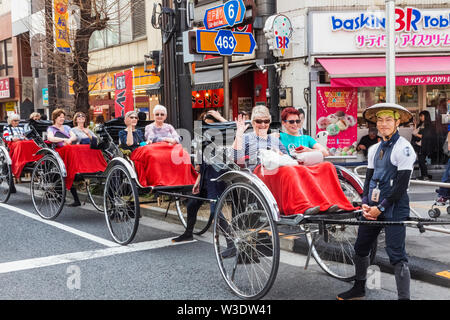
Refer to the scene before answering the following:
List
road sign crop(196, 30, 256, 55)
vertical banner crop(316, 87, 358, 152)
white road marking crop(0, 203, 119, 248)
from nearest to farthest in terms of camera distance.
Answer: white road marking crop(0, 203, 119, 248)
road sign crop(196, 30, 256, 55)
vertical banner crop(316, 87, 358, 152)

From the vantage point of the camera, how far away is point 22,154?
30.1 feet

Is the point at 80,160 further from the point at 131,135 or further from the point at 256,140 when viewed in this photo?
the point at 256,140

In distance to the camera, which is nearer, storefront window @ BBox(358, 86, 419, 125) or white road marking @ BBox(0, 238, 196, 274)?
white road marking @ BBox(0, 238, 196, 274)

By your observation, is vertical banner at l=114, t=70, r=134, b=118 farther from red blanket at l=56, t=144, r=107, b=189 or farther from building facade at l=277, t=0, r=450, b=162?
building facade at l=277, t=0, r=450, b=162

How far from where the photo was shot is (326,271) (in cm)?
500

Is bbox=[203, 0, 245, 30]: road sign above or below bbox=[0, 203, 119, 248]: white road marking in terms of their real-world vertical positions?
above

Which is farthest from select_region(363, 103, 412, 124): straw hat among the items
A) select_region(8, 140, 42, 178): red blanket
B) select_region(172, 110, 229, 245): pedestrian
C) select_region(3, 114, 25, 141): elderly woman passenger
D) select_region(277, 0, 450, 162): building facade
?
select_region(277, 0, 450, 162): building facade

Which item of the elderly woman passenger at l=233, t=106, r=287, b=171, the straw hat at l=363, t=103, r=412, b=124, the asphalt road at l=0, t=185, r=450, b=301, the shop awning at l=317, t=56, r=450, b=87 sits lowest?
the asphalt road at l=0, t=185, r=450, b=301

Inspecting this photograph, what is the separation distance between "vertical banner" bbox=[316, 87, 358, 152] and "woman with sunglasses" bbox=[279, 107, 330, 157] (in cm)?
868

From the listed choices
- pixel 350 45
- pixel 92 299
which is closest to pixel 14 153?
pixel 92 299

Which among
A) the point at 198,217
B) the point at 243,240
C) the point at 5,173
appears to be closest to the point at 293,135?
the point at 243,240

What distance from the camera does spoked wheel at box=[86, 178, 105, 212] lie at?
909 centimetres

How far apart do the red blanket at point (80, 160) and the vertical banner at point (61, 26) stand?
205 inches

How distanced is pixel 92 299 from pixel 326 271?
2322mm
